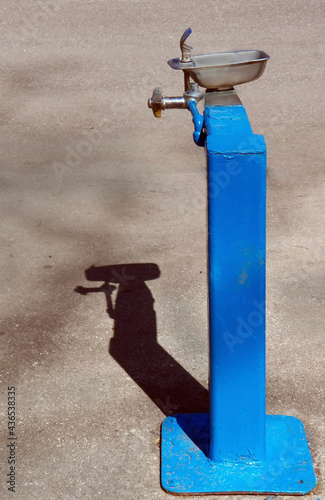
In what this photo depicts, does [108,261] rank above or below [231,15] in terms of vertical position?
below

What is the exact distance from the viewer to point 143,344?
393cm

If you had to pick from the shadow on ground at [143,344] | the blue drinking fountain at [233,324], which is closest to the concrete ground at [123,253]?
the shadow on ground at [143,344]

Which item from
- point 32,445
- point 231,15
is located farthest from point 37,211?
point 231,15

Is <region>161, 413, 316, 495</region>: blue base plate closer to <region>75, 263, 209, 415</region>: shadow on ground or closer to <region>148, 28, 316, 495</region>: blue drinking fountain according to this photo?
<region>148, 28, 316, 495</region>: blue drinking fountain

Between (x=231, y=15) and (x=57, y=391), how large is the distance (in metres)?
7.74

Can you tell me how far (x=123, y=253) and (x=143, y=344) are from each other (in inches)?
40.8

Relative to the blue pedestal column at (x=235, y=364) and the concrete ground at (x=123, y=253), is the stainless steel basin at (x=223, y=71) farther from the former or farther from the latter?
the concrete ground at (x=123, y=253)

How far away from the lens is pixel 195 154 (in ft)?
20.4

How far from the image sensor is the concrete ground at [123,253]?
3305mm

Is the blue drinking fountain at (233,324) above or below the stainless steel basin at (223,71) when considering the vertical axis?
below

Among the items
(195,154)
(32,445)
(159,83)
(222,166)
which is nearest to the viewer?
(222,166)

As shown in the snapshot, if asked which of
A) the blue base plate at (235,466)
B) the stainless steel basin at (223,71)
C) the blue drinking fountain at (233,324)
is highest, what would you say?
the stainless steel basin at (223,71)

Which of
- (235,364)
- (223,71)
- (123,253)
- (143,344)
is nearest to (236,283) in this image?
(235,364)

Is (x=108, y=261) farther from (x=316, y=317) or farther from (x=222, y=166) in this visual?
(x=222, y=166)
